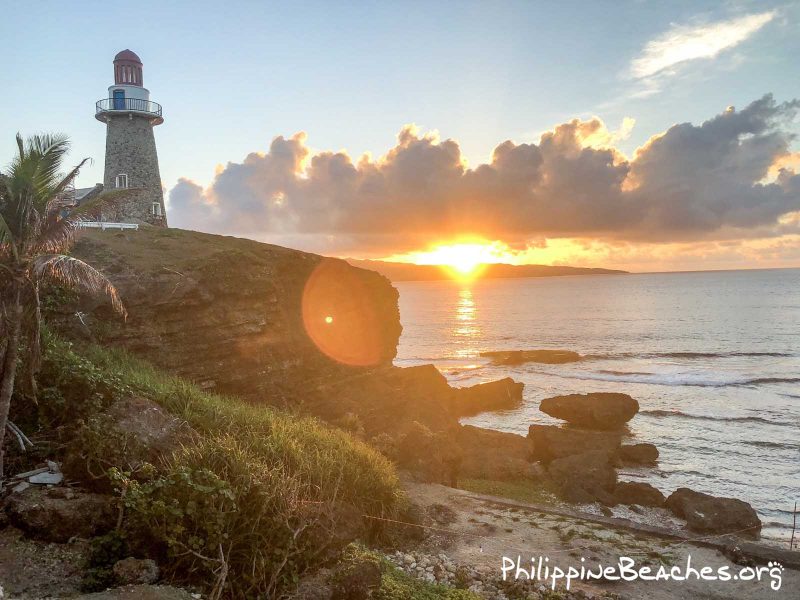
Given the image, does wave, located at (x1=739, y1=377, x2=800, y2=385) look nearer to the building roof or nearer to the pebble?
the pebble

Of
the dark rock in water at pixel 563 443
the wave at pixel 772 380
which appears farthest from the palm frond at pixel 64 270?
the wave at pixel 772 380

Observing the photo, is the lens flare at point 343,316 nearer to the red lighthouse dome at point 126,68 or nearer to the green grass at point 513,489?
the green grass at point 513,489

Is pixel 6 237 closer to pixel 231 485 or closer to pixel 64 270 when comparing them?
pixel 64 270

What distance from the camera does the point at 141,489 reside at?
9.12 meters

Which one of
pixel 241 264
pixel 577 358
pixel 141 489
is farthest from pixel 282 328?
pixel 577 358

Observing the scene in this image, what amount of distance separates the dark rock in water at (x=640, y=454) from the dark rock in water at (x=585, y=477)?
2.93 m

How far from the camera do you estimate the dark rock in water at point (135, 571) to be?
7.91 metres

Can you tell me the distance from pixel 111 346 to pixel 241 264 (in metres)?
6.28

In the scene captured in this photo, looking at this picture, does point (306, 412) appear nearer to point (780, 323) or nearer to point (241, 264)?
point (241, 264)

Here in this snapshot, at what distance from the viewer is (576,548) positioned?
566 inches

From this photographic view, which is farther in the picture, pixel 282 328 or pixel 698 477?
pixel 698 477

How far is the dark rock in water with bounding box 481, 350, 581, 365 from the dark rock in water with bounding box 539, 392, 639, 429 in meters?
24.7

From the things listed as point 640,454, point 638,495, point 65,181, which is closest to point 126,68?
point 65,181

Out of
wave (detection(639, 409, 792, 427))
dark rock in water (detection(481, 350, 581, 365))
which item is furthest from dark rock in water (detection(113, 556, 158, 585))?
dark rock in water (detection(481, 350, 581, 365))
